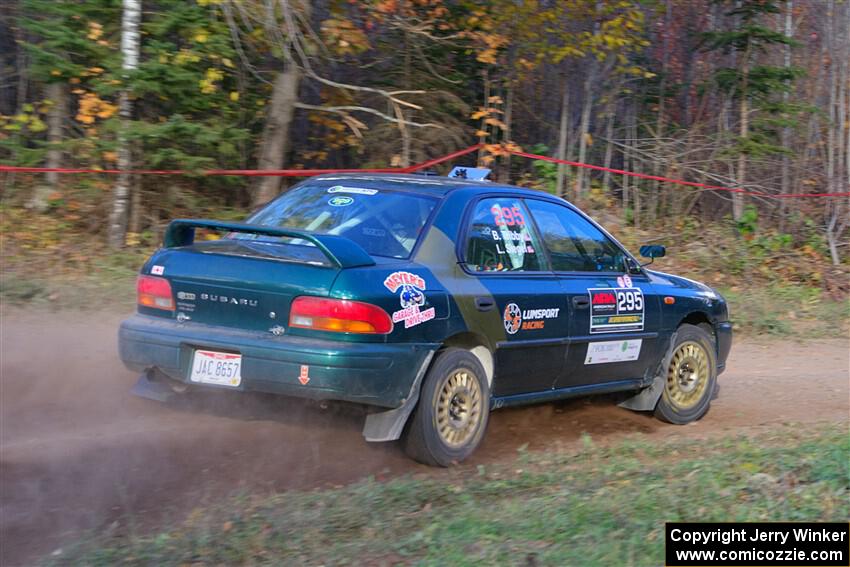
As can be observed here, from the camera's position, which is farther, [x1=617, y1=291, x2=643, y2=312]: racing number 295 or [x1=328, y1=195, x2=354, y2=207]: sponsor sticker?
[x1=617, y1=291, x2=643, y2=312]: racing number 295

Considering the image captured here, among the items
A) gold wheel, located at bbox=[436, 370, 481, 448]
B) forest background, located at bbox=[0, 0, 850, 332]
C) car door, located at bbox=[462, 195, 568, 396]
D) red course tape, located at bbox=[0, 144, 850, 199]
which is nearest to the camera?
gold wheel, located at bbox=[436, 370, 481, 448]

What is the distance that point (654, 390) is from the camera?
712cm

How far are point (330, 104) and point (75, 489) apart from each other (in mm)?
8789

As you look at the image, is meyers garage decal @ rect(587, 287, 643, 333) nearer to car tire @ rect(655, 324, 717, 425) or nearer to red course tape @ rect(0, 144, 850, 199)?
car tire @ rect(655, 324, 717, 425)

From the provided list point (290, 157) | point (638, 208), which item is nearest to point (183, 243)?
Result: point (290, 157)

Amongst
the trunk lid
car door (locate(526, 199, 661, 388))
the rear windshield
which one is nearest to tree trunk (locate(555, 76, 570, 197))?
car door (locate(526, 199, 661, 388))

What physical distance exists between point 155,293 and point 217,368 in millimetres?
702

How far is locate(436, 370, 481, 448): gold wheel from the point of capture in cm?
537

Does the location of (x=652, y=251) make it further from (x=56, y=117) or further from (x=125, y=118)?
(x=56, y=117)

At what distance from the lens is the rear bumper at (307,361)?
16.0ft

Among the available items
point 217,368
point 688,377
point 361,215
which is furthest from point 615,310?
point 217,368

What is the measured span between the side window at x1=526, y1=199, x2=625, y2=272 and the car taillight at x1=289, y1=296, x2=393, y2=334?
1.70 meters

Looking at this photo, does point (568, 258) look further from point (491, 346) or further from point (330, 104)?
point (330, 104)

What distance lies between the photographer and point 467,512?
4.41 meters
